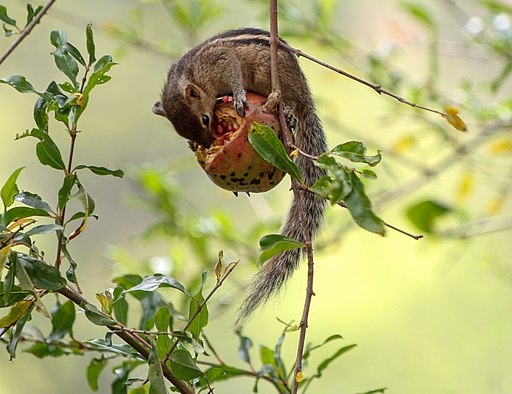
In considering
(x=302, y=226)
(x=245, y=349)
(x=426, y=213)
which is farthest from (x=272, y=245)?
(x=426, y=213)

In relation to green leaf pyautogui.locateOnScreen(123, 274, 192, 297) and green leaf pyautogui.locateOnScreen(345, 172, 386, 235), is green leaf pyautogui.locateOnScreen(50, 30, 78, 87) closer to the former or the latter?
green leaf pyautogui.locateOnScreen(123, 274, 192, 297)

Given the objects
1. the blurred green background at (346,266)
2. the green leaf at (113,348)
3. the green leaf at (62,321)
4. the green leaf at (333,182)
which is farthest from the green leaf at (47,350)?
the blurred green background at (346,266)

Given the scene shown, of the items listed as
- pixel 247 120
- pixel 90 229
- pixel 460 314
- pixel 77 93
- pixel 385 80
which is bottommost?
pixel 77 93

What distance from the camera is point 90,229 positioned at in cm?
397

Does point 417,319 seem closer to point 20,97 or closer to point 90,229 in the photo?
point 90,229

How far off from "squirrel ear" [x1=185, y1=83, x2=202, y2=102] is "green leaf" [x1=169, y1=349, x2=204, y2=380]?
67cm

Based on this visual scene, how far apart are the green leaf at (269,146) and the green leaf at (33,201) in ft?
0.72

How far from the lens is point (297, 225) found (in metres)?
1.29

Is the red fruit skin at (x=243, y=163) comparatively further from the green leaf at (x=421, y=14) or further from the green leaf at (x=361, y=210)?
the green leaf at (x=421, y=14)

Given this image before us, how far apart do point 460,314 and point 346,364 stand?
0.54 meters

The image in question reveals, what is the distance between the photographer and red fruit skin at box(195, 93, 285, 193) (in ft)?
3.35

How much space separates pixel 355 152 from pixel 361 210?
112mm

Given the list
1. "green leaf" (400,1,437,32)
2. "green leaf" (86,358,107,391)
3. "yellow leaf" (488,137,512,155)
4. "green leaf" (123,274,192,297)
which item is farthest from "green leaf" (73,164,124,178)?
"yellow leaf" (488,137,512,155)

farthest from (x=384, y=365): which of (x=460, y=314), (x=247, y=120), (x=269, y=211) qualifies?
(x=247, y=120)
